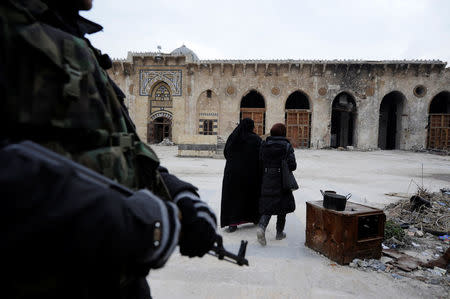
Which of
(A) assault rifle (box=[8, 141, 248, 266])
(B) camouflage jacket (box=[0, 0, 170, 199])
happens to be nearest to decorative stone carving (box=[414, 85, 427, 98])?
(B) camouflage jacket (box=[0, 0, 170, 199])

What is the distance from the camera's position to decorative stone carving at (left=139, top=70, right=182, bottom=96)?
66.9 feet

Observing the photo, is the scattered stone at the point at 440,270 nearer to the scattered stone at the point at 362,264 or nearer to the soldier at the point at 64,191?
the scattered stone at the point at 362,264

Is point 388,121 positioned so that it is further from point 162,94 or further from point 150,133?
point 150,133

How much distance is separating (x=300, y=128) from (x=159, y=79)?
11.4 m

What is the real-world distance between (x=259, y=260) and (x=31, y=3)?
123 inches

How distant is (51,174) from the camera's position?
1.86 feet

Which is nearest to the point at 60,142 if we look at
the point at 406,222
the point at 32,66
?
the point at 32,66

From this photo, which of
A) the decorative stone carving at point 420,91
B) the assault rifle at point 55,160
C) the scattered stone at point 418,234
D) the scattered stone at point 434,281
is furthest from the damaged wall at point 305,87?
the assault rifle at point 55,160

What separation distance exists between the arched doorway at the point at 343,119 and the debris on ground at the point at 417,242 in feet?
55.9

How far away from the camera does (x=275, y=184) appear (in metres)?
3.75

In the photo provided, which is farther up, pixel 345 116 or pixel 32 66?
pixel 345 116

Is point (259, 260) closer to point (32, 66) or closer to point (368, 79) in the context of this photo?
point (32, 66)

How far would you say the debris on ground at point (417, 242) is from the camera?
9.64 feet

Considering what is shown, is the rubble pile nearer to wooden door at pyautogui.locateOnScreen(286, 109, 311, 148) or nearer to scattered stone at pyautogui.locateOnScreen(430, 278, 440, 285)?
scattered stone at pyautogui.locateOnScreen(430, 278, 440, 285)
